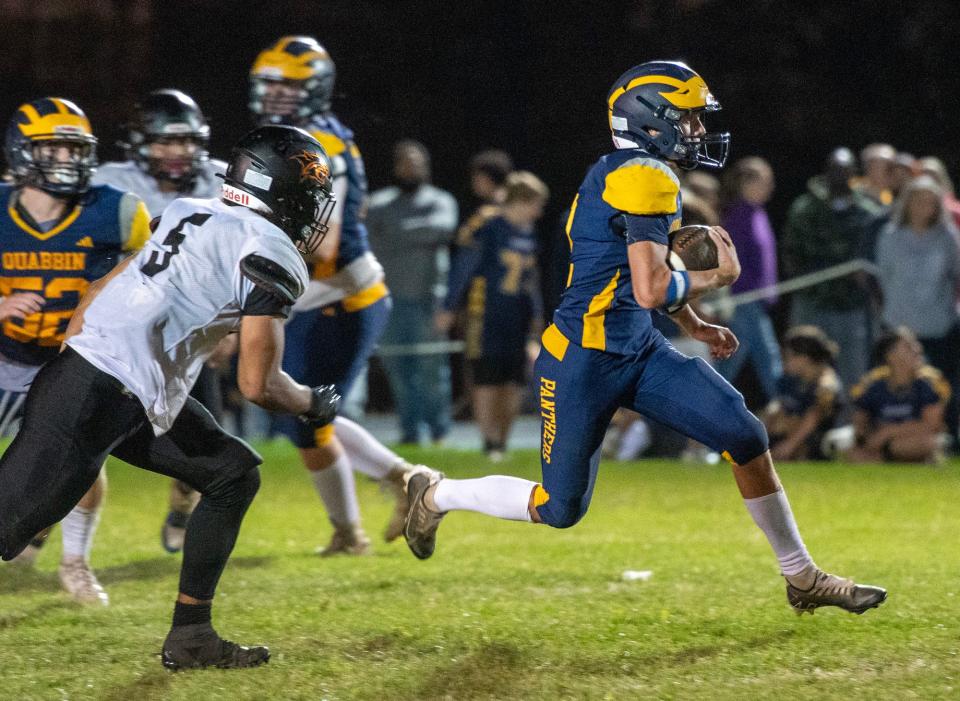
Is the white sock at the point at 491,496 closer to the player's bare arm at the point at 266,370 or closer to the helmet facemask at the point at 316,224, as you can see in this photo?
the player's bare arm at the point at 266,370

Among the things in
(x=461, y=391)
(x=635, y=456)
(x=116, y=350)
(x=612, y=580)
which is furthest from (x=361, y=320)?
(x=461, y=391)

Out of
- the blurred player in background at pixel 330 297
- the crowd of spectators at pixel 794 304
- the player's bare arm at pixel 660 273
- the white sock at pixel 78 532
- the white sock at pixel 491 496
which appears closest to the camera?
the player's bare arm at pixel 660 273

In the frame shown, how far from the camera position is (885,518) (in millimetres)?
8141

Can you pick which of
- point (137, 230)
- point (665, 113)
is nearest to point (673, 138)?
point (665, 113)

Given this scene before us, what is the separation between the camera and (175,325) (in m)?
4.69

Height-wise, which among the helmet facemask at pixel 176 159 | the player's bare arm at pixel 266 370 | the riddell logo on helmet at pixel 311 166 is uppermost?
the riddell logo on helmet at pixel 311 166

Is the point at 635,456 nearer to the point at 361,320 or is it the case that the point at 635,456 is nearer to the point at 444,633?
the point at 361,320

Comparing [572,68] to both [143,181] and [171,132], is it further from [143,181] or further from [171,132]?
[171,132]

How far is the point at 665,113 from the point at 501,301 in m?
6.18

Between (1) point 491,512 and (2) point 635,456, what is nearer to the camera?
(1) point 491,512

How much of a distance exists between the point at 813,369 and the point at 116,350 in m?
7.04

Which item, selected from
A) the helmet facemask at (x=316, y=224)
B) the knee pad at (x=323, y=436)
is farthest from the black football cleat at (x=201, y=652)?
the knee pad at (x=323, y=436)

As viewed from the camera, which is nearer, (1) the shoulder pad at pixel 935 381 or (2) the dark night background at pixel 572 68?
(1) the shoulder pad at pixel 935 381

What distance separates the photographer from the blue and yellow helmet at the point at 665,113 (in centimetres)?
510
